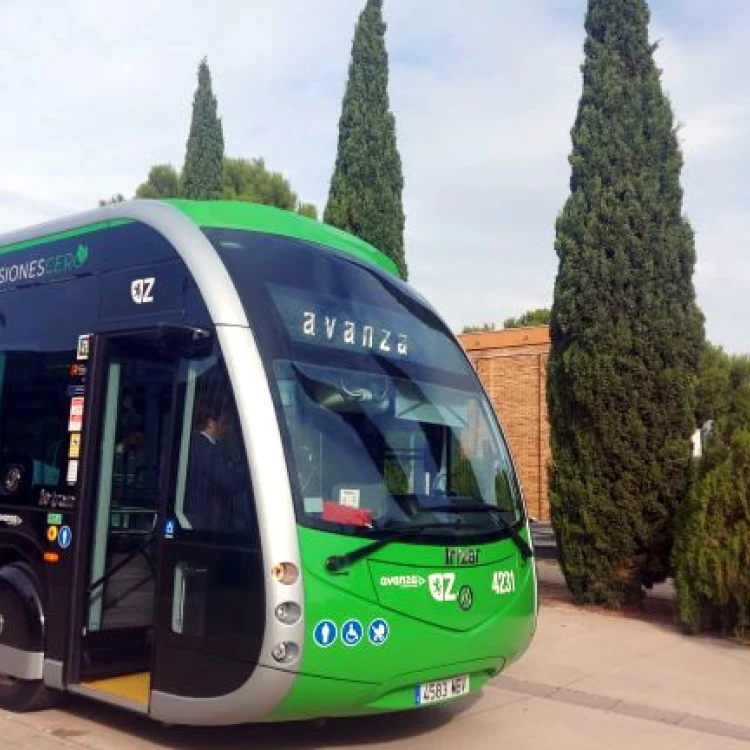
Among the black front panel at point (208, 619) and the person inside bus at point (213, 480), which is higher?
the person inside bus at point (213, 480)

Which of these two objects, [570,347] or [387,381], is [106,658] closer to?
[387,381]

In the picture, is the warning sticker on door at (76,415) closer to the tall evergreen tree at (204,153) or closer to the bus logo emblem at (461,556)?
the bus logo emblem at (461,556)

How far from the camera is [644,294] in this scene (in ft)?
38.2

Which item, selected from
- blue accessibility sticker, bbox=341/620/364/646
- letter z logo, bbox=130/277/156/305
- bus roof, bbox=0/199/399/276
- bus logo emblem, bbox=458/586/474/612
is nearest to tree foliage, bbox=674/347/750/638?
bus roof, bbox=0/199/399/276

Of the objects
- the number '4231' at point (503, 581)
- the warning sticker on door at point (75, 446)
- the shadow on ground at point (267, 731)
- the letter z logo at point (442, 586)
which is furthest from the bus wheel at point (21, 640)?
the number '4231' at point (503, 581)

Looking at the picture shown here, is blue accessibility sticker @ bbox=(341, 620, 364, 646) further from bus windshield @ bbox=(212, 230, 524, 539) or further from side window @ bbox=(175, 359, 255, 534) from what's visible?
side window @ bbox=(175, 359, 255, 534)

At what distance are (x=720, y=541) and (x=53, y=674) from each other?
6543 mm

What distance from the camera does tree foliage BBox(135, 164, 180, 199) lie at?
34000 millimetres

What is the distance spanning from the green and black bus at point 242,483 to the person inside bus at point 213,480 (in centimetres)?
2

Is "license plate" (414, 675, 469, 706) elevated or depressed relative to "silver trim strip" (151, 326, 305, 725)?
depressed

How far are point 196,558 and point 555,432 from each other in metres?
7.36

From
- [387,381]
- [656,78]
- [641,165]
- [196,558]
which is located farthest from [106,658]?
[656,78]

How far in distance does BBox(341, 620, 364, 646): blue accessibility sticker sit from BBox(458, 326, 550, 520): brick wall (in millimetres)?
20910

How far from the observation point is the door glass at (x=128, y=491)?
21.1 ft
